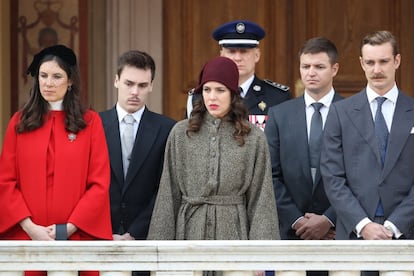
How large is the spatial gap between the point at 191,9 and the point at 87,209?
375 centimetres

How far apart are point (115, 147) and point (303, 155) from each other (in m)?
1.03

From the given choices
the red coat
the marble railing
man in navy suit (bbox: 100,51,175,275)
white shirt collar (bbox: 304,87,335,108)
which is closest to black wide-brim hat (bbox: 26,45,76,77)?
the red coat

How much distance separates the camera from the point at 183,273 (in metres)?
5.90

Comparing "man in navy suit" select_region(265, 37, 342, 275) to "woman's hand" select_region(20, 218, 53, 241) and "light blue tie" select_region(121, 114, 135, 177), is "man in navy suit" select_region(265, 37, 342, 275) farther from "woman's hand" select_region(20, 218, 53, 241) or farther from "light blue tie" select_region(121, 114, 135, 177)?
"woman's hand" select_region(20, 218, 53, 241)

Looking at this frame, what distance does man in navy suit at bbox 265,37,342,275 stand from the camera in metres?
7.02

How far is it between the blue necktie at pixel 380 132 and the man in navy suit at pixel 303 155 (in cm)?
45

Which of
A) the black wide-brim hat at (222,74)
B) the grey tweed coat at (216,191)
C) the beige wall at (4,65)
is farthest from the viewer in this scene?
the beige wall at (4,65)

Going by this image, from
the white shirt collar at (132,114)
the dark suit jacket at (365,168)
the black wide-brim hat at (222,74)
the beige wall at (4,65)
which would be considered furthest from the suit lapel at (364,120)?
the beige wall at (4,65)

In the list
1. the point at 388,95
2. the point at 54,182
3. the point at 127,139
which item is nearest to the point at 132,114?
the point at 127,139

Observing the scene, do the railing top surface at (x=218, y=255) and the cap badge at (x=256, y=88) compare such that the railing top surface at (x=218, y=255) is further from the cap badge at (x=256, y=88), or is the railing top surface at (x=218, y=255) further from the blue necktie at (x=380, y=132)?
the cap badge at (x=256, y=88)

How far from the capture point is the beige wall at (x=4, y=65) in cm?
939

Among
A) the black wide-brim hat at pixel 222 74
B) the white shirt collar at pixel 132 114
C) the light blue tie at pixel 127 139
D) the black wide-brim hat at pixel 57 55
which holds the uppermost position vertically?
the black wide-brim hat at pixel 57 55

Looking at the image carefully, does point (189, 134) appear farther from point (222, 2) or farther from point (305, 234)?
point (222, 2)

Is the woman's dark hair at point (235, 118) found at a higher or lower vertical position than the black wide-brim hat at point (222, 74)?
lower
